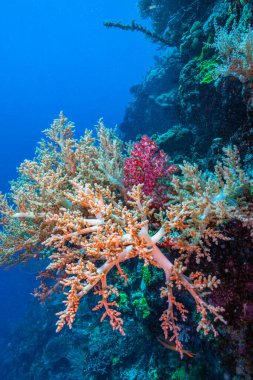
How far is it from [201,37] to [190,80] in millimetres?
1968

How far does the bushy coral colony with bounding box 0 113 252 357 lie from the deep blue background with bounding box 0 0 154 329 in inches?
3799

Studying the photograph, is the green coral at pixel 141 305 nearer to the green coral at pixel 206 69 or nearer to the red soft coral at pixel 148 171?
the red soft coral at pixel 148 171

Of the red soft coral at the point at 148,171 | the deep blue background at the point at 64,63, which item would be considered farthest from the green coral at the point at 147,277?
the deep blue background at the point at 64,63

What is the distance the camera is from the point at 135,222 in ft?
7.64

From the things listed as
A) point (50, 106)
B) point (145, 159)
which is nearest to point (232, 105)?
point (145, 159)

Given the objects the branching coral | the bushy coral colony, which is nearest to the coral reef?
the branching coral

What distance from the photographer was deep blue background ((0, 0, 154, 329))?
10912 cm

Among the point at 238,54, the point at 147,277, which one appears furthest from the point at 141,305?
the point at 238,54

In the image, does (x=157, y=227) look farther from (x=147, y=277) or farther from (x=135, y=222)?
(x=135, y=222)

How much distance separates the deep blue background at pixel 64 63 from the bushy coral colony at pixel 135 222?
9649cm

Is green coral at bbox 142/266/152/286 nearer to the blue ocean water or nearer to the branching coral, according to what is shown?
the blue ocean water

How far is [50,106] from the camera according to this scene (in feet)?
376

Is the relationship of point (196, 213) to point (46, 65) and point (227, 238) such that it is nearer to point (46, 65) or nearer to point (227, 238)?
point (227, 238)

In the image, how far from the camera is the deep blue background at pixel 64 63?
109 meters
